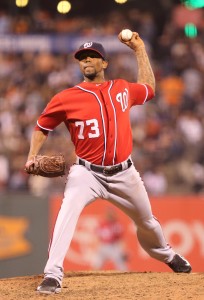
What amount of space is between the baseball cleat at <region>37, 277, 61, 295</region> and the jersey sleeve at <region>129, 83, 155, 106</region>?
164 centimetres

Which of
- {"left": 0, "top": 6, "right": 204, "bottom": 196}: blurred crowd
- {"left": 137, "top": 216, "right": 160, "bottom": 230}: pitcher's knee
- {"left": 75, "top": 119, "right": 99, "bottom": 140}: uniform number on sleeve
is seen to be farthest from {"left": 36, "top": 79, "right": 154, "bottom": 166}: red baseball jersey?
{"left": 0, "top": 6, "right": 204, "bottom": 196}: blurred crowd

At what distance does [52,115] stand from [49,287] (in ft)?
4.39

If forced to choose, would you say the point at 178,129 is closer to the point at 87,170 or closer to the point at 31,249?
the point at 31,249

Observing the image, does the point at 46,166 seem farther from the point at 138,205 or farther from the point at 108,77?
the point at 108,77

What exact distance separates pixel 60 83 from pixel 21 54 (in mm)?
1146

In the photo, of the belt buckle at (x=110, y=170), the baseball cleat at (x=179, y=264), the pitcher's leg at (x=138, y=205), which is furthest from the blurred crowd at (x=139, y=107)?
the belt buckle at (x=110, y=170)

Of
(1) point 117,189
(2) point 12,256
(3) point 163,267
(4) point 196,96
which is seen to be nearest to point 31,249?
(2) point 12,256

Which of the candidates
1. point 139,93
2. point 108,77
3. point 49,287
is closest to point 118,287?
point 49,287

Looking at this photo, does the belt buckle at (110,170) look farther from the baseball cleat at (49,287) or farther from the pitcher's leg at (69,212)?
the baseball cleat at (49,287)

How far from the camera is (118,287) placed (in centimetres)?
600

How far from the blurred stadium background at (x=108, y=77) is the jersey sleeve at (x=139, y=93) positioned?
3.89 m

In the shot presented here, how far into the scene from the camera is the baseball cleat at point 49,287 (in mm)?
5738

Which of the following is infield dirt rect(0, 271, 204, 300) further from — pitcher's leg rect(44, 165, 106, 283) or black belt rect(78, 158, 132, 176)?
black belt rect(78, 158, 132, 176)

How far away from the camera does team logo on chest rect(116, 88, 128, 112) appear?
20.4 feet
